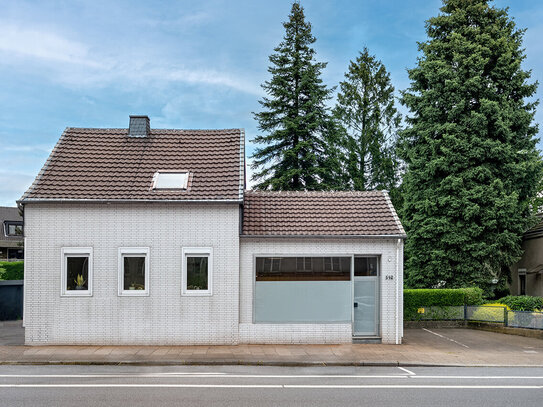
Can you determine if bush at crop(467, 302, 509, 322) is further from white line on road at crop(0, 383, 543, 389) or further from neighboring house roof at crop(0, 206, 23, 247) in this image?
neighboring house roof at crop(0, 206, 23, 247)

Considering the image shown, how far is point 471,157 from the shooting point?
84.8ft

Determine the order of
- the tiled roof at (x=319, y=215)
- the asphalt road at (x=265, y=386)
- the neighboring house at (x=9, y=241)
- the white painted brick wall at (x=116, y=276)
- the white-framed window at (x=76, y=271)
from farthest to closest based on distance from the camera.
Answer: the neighboring house at (x=9, y=241)
the tiled roof at (x=319, y=215)
the white-framed window at (x=76, y=271)
the white painted brick wall at (x=116, y=276)
the asphalt road at (x=265, y=386)

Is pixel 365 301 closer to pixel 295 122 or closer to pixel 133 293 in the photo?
pixel 133 293

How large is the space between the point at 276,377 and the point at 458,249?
53.6ft

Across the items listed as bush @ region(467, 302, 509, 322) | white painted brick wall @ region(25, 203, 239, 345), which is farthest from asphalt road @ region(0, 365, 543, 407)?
→ bush @ region(467, 302, 509, 322)

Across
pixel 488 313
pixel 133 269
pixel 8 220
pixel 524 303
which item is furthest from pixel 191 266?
pixel 8 220

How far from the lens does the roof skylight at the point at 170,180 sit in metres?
17.2

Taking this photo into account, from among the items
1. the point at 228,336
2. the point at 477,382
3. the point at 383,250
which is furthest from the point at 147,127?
the point at 477,382

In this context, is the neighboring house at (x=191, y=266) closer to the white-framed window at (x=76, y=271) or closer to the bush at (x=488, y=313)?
the white-framed window at (x=76, y=271)

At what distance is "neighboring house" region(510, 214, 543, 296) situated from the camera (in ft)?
86.8

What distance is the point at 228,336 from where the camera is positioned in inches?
650

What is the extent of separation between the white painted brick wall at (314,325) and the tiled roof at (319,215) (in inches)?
12.1

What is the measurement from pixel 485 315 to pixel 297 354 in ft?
32.5

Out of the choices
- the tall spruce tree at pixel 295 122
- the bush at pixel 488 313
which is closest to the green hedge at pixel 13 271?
the tall spruce tree at pixel 295 122
